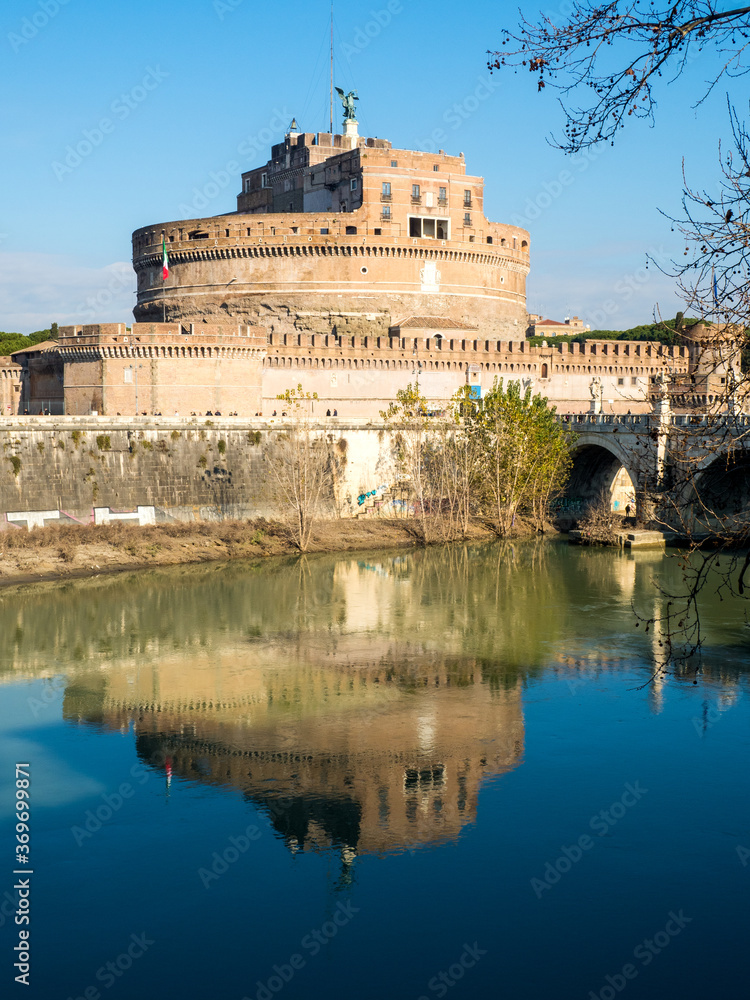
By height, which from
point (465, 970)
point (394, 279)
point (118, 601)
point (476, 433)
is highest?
point (394, 279)

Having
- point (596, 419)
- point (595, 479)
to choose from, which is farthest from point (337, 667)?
point (595, 479)

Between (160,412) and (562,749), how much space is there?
21.4 meters

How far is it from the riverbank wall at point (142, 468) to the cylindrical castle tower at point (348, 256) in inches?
430

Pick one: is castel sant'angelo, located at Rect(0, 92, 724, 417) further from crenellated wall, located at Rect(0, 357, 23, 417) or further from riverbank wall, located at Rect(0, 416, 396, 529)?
riverbank wall, located at Rect(0, 416, 396, 529)

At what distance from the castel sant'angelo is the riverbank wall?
442 cm

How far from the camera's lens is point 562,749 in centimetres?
1197

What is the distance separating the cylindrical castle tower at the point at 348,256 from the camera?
1554 inches

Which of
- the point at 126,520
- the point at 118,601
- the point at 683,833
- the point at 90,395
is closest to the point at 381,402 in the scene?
the point at 90,395

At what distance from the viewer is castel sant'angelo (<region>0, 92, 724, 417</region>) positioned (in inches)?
1389

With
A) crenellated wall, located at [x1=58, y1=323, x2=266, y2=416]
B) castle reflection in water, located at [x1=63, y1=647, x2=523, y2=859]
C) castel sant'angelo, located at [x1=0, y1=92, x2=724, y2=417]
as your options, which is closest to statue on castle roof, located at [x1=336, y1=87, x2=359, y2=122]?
castel sant'angelo, located at [x1=0, y1=92, x2=724, y2=417]

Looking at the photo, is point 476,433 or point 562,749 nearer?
point 562,749

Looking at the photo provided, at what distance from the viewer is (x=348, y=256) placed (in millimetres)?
39625

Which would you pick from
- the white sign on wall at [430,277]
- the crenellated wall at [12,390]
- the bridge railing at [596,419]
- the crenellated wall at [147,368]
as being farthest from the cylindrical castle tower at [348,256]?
the bridge railing at [596,419]

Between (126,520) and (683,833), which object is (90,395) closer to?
(126,520)
